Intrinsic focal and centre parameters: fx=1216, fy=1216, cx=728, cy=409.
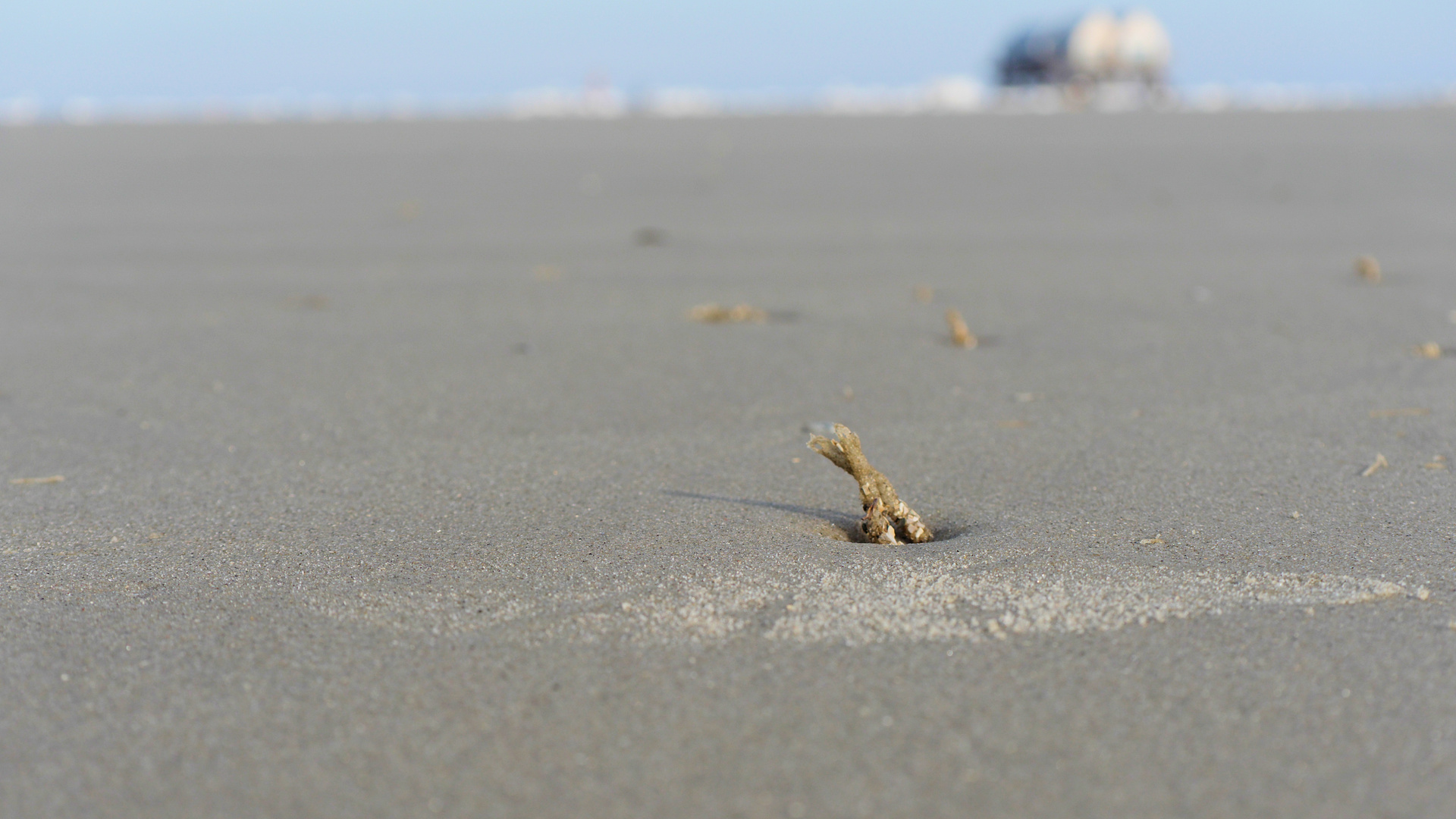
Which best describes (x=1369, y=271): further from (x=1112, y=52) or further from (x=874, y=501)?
(x=1112, y=52)

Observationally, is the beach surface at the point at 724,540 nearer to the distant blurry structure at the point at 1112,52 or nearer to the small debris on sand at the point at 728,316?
the small debris on sand at the point at 728,316

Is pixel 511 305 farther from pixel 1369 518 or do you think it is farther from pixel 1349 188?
pixel 1349 188

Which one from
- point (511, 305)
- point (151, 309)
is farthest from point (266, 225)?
point (511, 305)

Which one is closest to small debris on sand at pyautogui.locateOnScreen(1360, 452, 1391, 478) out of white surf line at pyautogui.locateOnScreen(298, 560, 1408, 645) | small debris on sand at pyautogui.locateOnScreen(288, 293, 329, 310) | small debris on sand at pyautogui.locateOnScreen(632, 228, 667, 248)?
white surf line at pyautogui.locateOnScreen(298, 560, 1408, 645)

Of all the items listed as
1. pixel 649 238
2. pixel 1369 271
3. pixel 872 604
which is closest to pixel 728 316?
pixel 649 238

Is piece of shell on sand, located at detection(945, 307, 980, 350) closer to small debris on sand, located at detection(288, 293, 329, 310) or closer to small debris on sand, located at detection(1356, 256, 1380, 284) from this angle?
small debris on sand, located at detection(1356, 256, 1380, 284)

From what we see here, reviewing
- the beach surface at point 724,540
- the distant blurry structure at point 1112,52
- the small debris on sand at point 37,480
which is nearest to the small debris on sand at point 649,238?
the beach surface at point 724,540

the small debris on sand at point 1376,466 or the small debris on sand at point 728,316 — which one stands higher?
the small debris on sand at point 1376,466
